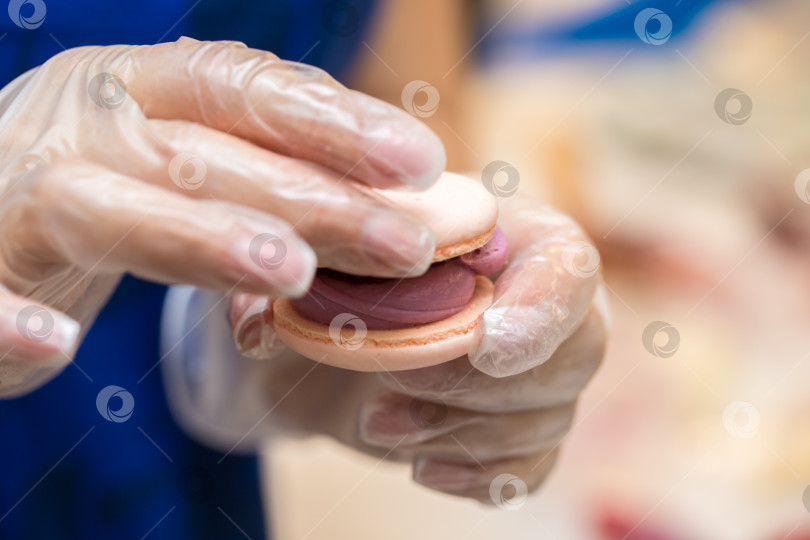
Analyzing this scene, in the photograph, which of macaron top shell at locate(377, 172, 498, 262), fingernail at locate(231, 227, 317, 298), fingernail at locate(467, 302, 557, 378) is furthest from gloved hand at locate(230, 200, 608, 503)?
fingernail at locate(231, 227, 317, 298)

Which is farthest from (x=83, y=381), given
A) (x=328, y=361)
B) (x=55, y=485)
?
(x=328, y=361)

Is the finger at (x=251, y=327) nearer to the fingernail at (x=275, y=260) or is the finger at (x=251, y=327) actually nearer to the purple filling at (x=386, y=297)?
the purple filling at (x=386, y=297)

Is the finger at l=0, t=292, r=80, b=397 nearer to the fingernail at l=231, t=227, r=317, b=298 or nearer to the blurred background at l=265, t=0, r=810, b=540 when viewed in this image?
the fingernail at l=231, t=227, r=317, b=298

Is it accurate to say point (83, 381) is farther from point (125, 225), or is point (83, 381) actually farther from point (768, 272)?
point (768, 272)

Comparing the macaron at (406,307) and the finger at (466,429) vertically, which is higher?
the macaron at (406,307)

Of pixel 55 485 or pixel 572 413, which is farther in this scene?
pixel 572 413

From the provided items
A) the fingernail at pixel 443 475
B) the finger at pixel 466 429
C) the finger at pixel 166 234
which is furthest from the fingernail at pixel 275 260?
the fingernail at pixel 443 475

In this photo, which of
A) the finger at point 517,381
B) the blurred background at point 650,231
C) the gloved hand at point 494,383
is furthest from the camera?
the blurred background at point 650,231
